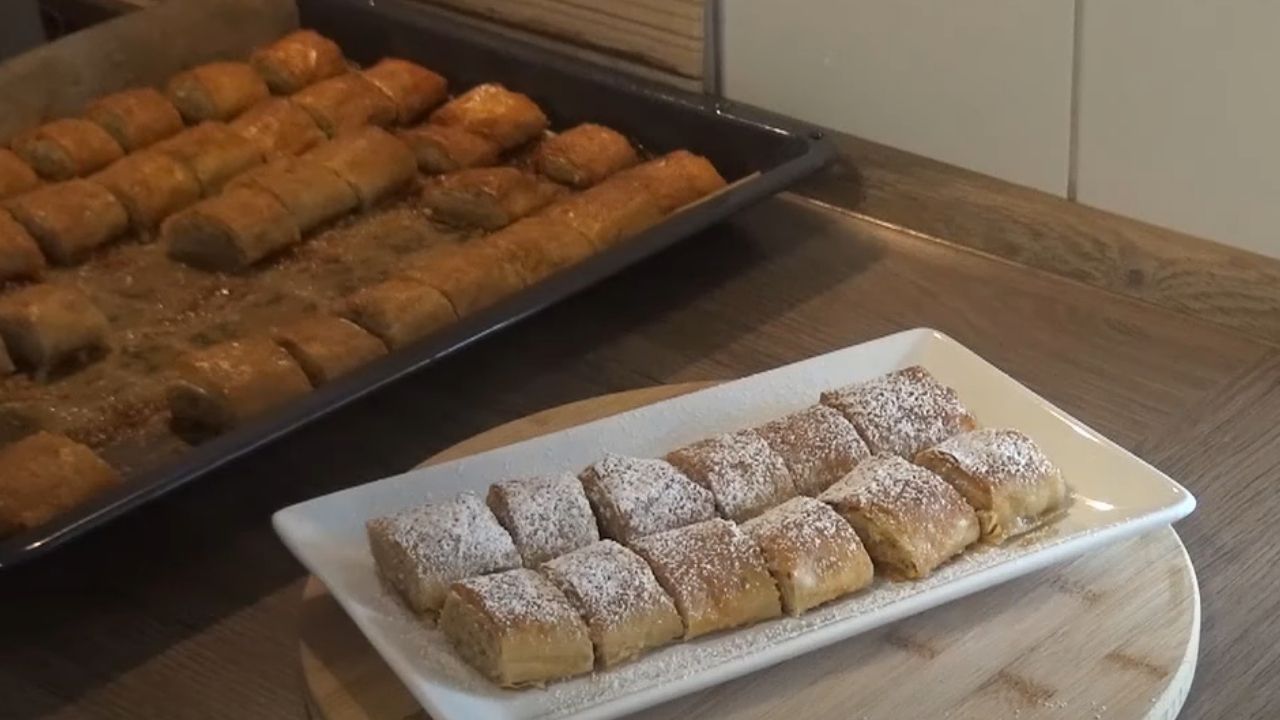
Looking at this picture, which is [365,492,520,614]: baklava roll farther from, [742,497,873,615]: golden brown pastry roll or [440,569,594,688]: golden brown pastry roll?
[742,497,873,615]: golden brown pastry roll

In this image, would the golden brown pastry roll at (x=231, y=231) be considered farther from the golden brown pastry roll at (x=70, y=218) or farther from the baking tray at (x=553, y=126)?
the baking tray at (x=553, y=126)

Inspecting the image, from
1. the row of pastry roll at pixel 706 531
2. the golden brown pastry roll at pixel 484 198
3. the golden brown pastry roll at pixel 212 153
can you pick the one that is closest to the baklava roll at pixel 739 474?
the row of pastry roll at pixel 706 531

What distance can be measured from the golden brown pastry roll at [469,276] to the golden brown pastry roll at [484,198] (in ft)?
0.29

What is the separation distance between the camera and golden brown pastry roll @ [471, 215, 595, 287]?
1423mm

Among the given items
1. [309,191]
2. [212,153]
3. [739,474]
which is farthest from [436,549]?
[212,153]

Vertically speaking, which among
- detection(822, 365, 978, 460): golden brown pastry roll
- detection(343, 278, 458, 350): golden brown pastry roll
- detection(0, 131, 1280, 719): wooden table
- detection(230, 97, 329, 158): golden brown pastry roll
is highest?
detection(230, 97, 329, 158): golden brown pastry roll

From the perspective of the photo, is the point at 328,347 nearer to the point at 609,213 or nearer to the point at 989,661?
the point at 609,213

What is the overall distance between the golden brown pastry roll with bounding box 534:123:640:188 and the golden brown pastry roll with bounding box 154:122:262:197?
29cm

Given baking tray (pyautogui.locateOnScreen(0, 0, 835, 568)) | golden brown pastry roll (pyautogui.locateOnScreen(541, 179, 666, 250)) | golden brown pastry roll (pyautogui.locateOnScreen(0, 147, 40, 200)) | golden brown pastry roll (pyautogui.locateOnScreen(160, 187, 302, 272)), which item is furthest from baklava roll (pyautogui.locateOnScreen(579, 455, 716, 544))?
golden brown pastry roll (pyautogui.locateOnScreen(0, 147, 40, 200))

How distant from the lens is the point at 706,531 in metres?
0.96

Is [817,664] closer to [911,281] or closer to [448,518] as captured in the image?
[448,518]

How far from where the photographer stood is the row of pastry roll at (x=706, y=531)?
2.97 feet

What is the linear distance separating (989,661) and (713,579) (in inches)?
6.3

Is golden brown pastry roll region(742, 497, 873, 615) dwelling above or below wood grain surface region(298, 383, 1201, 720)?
above
